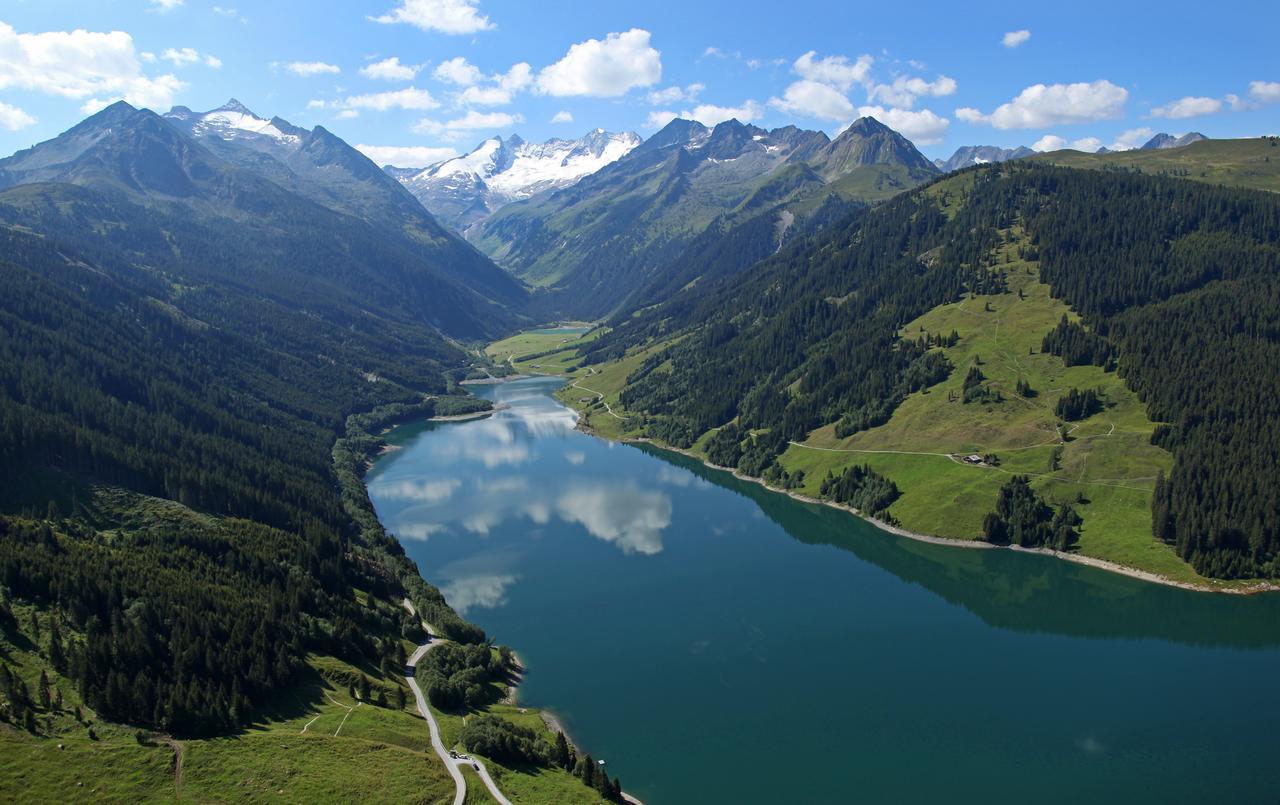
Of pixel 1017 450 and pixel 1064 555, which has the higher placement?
pixel 1017 450

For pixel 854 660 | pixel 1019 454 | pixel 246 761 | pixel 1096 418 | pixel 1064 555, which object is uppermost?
pixel 1096 418

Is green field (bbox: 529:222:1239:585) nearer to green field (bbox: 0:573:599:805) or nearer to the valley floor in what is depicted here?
the valley floor

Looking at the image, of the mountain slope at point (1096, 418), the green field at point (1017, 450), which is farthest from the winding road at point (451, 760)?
the mountain slope at point (1096, 418)

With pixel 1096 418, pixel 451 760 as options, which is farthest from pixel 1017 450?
pixel 451 760

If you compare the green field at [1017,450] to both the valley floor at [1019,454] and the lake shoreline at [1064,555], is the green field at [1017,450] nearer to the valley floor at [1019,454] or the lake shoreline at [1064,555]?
the valley floor at [1019,454]

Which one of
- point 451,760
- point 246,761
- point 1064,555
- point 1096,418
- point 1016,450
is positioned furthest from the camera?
point 1096,418

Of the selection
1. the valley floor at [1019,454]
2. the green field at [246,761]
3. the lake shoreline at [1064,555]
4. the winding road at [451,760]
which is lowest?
the winding road at [451,760]

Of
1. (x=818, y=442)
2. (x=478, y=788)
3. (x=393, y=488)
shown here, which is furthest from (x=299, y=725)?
(x=818, y=442)

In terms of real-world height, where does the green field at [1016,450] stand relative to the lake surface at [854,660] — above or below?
above

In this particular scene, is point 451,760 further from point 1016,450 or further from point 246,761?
point 1016,450
